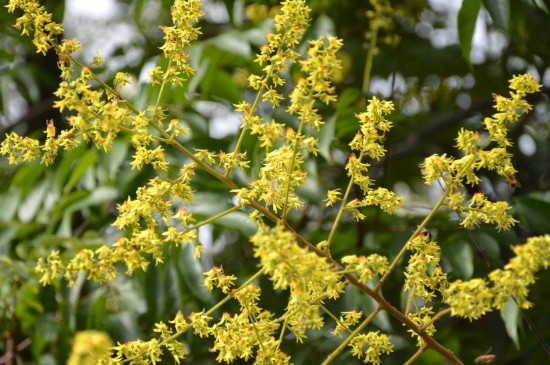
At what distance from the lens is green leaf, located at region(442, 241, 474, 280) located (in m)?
2.60

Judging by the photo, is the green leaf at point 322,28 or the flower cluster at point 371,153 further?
the green leaf at point 322,28

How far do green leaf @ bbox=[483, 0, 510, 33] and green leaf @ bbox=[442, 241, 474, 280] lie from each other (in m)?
0.72

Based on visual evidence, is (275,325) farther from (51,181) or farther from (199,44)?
(51,181)

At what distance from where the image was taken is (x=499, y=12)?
260cm

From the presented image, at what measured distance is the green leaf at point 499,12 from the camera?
102 inches

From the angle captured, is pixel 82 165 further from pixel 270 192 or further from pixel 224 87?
pixel 270 192

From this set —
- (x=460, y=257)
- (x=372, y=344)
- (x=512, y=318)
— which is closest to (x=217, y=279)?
(x=372, y=344)

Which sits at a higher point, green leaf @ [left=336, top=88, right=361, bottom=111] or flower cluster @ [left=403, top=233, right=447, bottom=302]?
flower cluster @ [left=403, top=233, right=447, bottom=302]

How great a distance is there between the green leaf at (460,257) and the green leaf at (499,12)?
72 centimetres

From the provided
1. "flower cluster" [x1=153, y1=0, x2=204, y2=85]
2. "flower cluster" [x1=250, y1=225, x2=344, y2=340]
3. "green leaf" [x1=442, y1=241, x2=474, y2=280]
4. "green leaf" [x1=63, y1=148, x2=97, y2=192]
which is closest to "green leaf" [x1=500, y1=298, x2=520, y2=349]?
"green leaf" [x1=442, y1=241, x2=474, y2=280]

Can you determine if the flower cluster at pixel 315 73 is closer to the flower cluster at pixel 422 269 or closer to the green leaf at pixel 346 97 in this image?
the flower cluster at pixel 422 269

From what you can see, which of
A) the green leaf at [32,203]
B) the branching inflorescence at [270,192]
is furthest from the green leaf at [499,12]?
the green leaf at [32,203]

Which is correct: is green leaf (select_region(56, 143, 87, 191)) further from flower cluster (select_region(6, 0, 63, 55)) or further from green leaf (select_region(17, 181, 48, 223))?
flower cluster (select_region(6, 0, 63, 55))

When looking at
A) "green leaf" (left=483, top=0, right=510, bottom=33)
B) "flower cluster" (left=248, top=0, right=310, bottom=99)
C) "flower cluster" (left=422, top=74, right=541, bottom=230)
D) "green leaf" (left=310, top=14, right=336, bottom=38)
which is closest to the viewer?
"flower cluster" (left=422, top=74, right=541, bottom=230)
